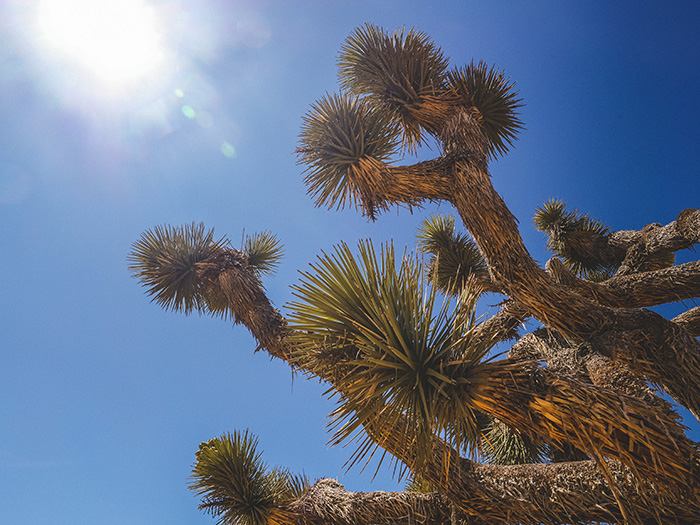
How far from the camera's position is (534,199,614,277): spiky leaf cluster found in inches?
259

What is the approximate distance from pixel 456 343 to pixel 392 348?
13.6 inches

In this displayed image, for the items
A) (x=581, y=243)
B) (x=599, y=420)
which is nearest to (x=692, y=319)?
(x=581, y=243)

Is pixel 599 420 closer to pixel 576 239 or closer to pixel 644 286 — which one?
pixel 644 286

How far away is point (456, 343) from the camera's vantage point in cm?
209

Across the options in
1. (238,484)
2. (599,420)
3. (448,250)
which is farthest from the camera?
(448,250)

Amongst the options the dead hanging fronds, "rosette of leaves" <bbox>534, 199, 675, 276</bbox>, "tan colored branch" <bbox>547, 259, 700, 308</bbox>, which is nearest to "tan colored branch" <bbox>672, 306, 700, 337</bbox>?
"tan colored branch" <bbox>547, 259, 700, 308</bbox>

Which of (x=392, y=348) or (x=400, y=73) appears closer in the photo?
(x=392, y=348)

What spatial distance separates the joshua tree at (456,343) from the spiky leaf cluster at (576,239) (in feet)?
0.44

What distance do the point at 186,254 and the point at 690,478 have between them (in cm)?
503

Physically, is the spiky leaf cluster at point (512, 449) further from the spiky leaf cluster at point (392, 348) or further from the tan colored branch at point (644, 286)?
the spiky leaf cluster at point (392, 348)

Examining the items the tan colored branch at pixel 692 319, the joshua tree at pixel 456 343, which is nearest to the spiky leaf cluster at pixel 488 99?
the joshua tree at pixel 456 343

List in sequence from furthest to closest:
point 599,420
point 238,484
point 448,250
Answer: point 448,250 → point 238,484 → point 599,420

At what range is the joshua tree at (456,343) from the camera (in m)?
2.06

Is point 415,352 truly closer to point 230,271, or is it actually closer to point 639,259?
point 230,271
